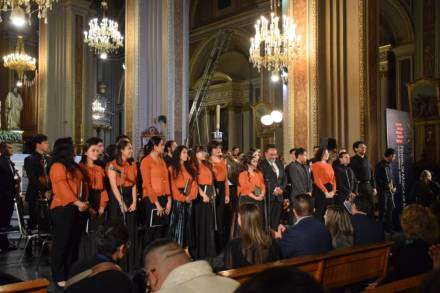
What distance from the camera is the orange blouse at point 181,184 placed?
6.62 m

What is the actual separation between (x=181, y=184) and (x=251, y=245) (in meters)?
2.86

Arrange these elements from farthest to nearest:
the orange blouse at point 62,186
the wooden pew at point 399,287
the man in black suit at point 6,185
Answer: the man in black suit at point 6,185 → the orange blouse at point 62,186 → the wooden pew at point 399,287

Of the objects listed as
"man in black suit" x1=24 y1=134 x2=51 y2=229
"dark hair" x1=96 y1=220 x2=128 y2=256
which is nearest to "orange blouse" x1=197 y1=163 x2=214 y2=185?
"man in black suit" x1=24 y1=134 x2=51 y2=229

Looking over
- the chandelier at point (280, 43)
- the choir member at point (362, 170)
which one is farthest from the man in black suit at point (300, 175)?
the chandelier at point (280, 43)

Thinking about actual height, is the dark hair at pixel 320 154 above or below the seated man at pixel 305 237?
above

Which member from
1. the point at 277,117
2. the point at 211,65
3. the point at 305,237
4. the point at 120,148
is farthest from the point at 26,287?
the point at 211,65

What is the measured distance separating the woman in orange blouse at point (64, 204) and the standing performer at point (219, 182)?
2.80m

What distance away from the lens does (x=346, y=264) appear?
150 inches

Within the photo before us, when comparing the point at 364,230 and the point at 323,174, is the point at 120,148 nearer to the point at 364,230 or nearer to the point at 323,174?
the point at 364,230

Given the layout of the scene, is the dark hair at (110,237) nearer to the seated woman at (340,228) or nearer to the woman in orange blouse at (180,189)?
the seated woman at (340,228)

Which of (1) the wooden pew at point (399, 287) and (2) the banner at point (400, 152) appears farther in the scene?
(2) the banner at point (400, 152)

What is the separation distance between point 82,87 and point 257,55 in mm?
7785

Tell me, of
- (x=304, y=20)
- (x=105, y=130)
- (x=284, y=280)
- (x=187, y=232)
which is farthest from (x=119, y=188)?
(x=105, y=130)

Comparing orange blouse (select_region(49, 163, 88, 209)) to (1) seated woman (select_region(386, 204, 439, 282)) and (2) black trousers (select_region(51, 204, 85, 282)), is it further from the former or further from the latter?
(1) seated woman (select_region(386, 204, 439, 282))
